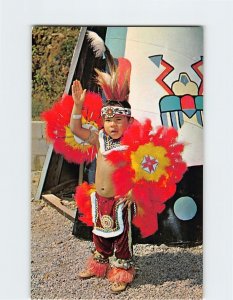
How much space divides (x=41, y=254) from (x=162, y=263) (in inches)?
23.0

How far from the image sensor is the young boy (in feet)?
11.0

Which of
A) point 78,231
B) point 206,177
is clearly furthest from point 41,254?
point 206,177

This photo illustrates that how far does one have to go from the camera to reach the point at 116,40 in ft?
11.0

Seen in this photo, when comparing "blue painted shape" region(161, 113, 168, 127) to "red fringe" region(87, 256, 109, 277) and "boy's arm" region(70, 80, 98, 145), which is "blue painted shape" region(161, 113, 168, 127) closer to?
"boy's arm" region(70, 80, 98, 145)

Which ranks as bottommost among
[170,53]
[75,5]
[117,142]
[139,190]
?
[139,190]

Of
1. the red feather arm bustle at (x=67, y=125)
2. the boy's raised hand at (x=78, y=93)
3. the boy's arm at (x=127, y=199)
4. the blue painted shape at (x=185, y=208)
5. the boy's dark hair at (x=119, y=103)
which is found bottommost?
the blue painted shape at (x=185, y=208)

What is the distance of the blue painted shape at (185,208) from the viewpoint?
11.1ft

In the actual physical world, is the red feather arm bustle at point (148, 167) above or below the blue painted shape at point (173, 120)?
below

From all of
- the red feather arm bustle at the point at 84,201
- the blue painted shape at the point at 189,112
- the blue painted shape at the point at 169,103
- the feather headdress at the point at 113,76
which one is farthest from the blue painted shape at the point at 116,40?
the red feather arm bustle at the point at 84,201

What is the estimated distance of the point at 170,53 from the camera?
11.1ft

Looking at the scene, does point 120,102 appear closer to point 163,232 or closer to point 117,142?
point 117,142

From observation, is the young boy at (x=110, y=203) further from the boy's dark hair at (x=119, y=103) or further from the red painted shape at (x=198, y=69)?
the red painted shape at (x=198, y=69)

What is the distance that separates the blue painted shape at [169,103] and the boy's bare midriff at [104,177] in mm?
365

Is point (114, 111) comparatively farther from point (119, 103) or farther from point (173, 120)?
point (173, 120)
